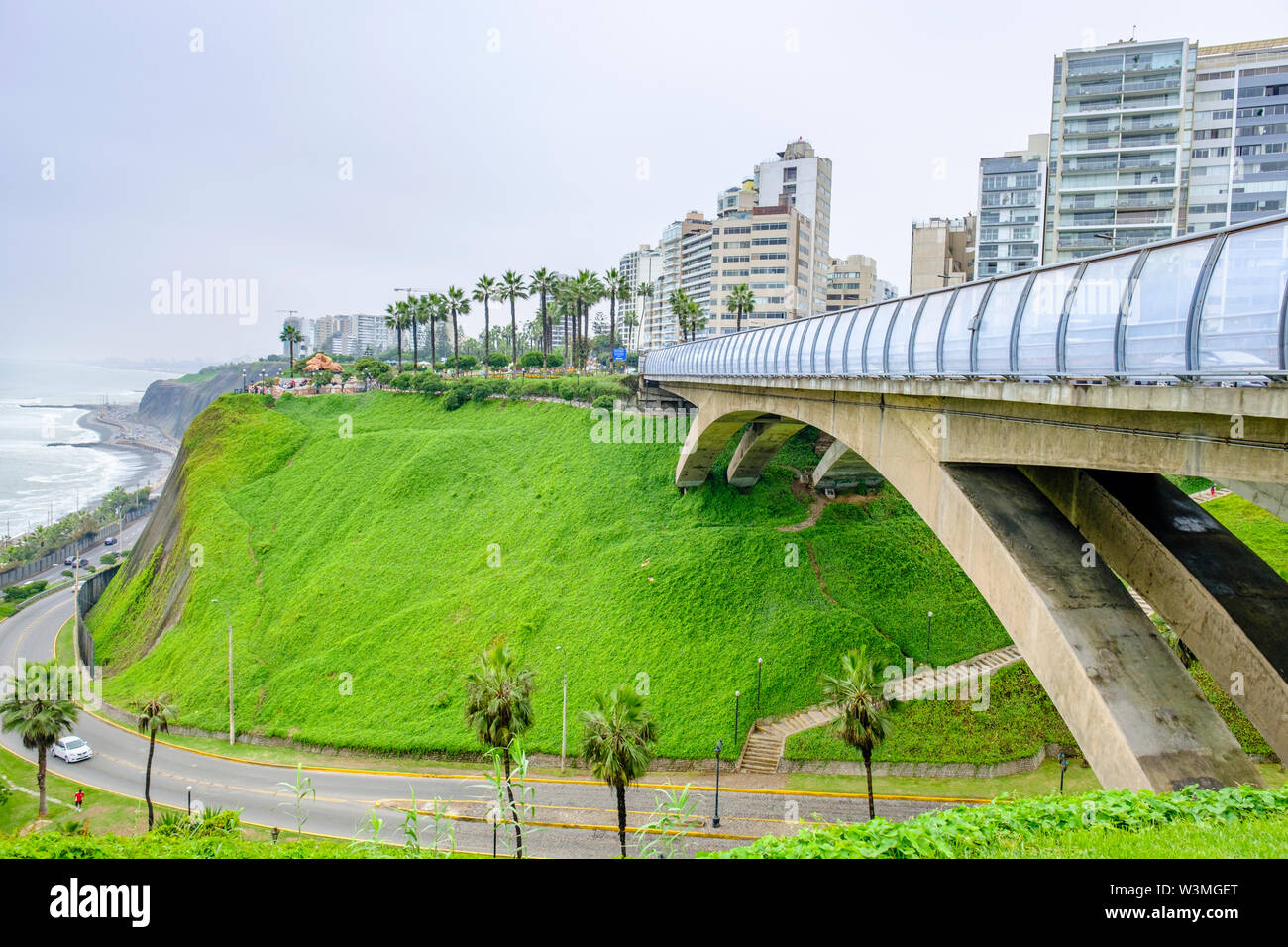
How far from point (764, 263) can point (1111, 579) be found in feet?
300

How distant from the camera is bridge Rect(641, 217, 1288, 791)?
9492 mm

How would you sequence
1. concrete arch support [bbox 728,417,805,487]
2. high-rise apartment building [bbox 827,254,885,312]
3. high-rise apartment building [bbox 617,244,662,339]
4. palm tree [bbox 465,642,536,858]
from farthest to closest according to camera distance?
high-rise apartment building [bbox 617,244,662,339]
high-rise apartment building [bbox 827,254,885,312]
concrete arch support [bbox 728,417,805,487]
palm tree [bbox 465,642,536,858]

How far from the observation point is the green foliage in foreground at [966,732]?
27656mm

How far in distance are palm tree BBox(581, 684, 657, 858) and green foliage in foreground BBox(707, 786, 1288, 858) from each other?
9.78 metres

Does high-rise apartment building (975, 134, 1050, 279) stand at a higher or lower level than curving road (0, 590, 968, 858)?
higher

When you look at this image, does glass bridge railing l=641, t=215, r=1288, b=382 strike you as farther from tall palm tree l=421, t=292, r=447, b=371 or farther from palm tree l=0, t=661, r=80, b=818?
tall palm tree l=421, t=292, r=447, b=371

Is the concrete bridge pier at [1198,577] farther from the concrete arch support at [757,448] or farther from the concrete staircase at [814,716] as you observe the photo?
the concrete arch support at [757,448]

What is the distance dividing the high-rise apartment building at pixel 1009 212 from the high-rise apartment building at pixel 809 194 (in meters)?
27.2

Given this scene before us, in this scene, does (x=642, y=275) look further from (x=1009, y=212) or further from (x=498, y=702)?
(x=498, y=702)

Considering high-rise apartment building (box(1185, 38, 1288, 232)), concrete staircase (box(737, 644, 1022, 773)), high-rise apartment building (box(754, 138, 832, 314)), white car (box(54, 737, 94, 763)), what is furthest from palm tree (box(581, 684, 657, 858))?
high-rise apartment building (box(754, 138, 832, 314))

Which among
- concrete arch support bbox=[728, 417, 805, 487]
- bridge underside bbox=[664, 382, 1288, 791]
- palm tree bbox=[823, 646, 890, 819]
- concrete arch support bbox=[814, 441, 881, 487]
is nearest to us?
bridge underside bbox=[664, 382, 1288, 791]

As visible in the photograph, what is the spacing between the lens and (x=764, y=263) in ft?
327

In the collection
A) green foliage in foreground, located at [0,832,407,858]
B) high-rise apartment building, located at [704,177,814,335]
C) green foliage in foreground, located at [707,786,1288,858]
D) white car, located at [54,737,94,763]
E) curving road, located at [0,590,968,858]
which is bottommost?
white car, located at [54,737,94,763]
